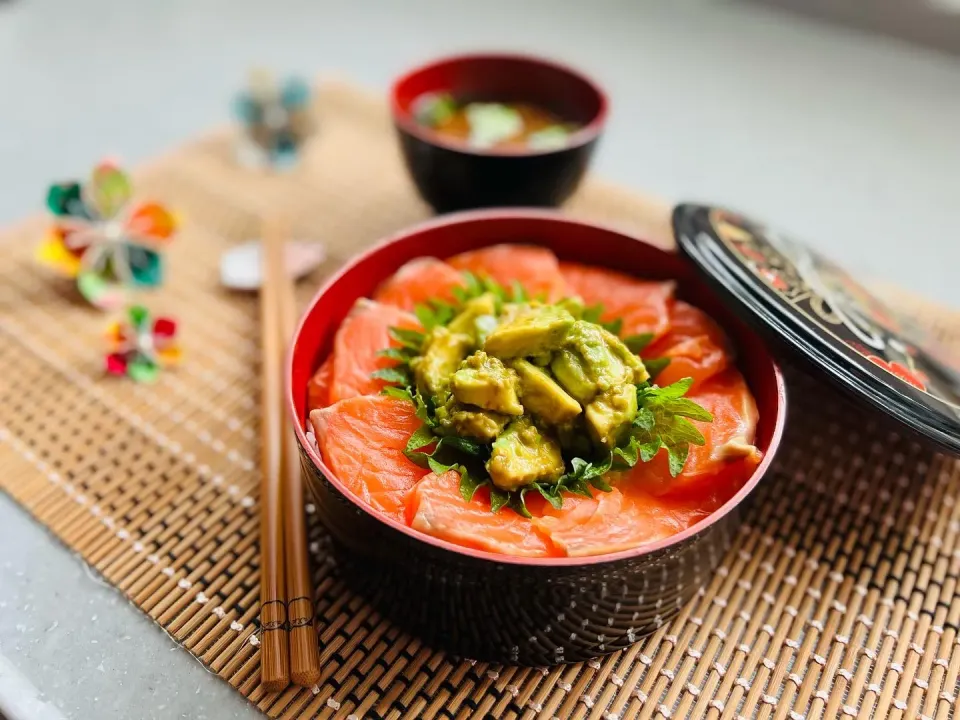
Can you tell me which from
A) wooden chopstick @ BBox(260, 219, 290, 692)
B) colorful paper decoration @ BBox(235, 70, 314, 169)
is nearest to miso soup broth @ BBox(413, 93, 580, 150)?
colorful paper decoration @ BBox(235, 70, 314, 169)

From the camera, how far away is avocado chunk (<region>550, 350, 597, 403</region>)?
3.46ft

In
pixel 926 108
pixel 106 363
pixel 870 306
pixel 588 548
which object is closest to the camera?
pixel 588 548

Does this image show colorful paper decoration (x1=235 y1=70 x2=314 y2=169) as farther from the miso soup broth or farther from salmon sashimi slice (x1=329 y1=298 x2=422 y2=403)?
salmon sashimi slice (x1=329 y1=298 x2=422 y2=403)

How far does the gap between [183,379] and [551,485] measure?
78 cm

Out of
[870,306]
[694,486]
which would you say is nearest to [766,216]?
Result: [870,306]

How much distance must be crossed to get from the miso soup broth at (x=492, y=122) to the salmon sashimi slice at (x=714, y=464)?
0.87 m

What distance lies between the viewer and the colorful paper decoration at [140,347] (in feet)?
4.89

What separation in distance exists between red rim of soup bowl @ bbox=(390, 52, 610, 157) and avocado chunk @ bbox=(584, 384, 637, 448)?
0.69 meters

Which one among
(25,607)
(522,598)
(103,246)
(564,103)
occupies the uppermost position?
(564,103)

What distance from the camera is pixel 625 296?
1.33 m

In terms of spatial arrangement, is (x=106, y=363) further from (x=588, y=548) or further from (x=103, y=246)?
(x=588, y=548)

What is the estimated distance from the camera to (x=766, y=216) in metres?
2.00

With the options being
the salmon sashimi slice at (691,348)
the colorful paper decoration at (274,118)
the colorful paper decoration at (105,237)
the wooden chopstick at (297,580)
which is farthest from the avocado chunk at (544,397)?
the colorful paper decoration at (274,118)

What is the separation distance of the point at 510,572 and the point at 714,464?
31 centimetres
